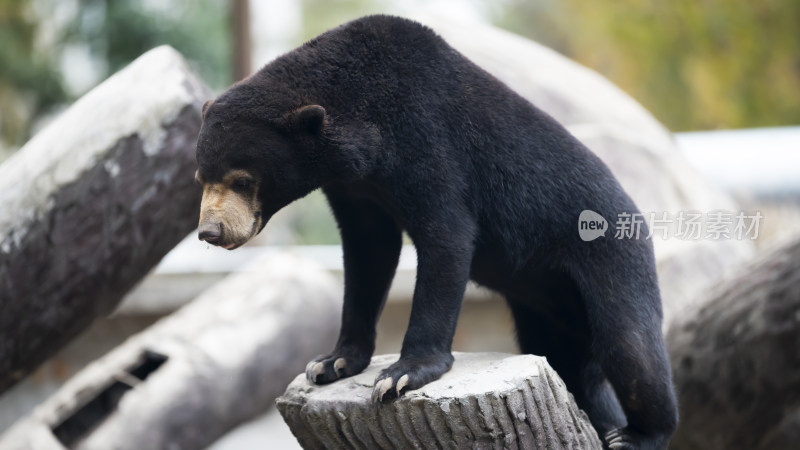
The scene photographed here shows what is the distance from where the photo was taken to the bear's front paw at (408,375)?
83.4 inches

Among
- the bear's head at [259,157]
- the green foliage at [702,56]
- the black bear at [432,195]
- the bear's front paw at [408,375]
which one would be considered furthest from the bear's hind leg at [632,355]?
the green foliage at [702,56]

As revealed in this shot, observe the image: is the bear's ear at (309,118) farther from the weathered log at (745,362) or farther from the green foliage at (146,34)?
the green foliage at (146,34)

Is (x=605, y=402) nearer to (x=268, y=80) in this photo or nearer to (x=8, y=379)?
(x=268, y=80)

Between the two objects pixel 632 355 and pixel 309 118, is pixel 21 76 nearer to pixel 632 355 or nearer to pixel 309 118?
Result: pixel 309 118

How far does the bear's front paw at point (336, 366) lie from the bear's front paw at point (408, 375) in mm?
278

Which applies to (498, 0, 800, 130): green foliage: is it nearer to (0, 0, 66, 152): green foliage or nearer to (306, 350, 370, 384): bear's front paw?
(0, 0, 66, 152): green foliage

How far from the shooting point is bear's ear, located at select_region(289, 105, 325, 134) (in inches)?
87.1

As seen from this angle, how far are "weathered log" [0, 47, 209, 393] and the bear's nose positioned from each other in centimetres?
107

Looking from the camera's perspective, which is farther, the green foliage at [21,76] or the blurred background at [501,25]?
the green foliage at [21,76]

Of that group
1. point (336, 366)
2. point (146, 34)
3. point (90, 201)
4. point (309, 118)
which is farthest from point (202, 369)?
point (146, 34)

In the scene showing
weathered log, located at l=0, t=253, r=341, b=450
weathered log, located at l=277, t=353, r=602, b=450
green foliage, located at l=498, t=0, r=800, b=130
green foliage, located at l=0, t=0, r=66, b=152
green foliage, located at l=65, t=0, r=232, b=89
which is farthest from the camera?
green foliage, located at l=498, t=0, r=800, b=130

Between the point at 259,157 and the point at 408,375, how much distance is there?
66 centimetres

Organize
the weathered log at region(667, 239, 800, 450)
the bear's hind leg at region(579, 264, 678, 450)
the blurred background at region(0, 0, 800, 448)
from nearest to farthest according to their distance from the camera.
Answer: the bear's hind leg at region(579, 264, 678, 450)
the weathered log at region(667, 239, 800, 450)
the blurred background at region(0, 0, 800, 448)

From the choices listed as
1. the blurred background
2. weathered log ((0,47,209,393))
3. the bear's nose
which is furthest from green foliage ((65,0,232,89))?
the bear's nose
